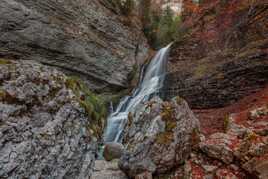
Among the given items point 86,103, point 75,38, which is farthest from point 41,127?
point 75,38

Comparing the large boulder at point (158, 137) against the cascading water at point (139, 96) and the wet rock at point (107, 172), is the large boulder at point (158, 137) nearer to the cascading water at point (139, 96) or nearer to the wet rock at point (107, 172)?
the wet rock at point (107, 172)

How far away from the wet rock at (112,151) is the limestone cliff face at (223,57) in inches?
171

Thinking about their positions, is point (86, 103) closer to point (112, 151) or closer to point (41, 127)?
point (41, 127)

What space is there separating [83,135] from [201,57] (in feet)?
30.3

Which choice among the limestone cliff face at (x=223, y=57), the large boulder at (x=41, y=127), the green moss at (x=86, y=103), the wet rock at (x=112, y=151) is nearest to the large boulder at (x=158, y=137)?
the green moss at (x=86, y=103)

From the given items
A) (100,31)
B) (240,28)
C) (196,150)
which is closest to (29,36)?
(100,31)

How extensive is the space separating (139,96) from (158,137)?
23.7 feet

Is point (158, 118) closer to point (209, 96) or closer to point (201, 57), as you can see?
point (209, 96)

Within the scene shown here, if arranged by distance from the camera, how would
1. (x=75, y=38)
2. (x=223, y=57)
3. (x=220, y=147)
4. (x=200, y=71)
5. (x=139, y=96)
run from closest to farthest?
(x=220, y=147)
(x=223, y=57)
(x=200, y=71)
(x=75, y=38)
(x=139, y=96)

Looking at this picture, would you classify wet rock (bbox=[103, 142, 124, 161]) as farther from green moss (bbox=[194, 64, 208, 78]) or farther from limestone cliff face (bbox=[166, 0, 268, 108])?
green moss (bbox=[194, 64, 208, 78])

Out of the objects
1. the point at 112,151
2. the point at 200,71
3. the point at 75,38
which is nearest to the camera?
the point at 112,151

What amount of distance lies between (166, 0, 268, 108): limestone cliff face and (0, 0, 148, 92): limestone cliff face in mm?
3806

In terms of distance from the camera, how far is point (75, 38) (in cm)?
1036

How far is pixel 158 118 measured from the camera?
5.35m
